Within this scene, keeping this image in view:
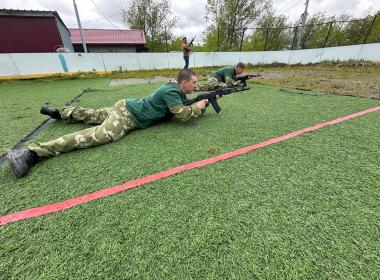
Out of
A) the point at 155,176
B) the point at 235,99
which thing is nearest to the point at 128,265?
the point at 155,176

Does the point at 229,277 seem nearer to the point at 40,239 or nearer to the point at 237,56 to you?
the point at 40,239

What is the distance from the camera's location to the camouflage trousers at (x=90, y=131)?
1995 mm

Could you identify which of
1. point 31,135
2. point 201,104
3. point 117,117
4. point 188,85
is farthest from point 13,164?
point 201,104

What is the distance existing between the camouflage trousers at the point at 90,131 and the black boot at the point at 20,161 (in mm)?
107

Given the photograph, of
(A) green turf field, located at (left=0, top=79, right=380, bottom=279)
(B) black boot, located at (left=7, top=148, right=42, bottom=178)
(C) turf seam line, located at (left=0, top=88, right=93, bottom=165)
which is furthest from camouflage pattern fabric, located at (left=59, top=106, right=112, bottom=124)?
Answer: (B) black boot, located at (left=7, top=148, right=42, bottom=178)

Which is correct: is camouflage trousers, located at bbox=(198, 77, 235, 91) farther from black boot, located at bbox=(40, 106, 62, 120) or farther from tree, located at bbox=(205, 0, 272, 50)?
tree, located at bbox=(205, 0, 272, 50)

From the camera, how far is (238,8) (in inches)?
864

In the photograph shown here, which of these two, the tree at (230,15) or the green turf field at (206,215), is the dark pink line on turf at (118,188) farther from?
the tree at (230,15)

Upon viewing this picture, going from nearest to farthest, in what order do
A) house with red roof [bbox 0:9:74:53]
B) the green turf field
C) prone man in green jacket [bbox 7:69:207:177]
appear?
the green turf field < prone man in green jacket [bbox 7:69:207:177] < house with red roof [bbox 0:9:74:53]

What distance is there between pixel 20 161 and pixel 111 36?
2866 cm

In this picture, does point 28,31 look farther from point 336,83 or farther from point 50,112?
point 336,83

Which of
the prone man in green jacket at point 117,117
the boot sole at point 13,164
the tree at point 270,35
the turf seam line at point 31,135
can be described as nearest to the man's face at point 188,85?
the prone man in green jacket at point 117,117

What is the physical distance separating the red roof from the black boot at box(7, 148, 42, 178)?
2701cm

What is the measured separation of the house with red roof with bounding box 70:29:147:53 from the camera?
78.4 ft
